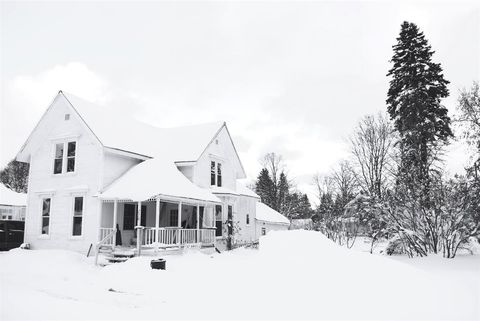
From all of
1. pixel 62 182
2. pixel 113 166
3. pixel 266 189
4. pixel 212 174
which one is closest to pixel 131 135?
pixel 113 166

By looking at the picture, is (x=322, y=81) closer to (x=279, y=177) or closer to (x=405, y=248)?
(x=405, y=248)

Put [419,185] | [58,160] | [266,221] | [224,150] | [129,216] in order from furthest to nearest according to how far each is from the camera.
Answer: [266,221], [224,150], [58,160], [129,216], [419,185]

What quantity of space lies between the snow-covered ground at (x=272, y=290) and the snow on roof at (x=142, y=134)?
361 inches

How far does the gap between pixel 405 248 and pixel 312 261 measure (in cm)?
1006

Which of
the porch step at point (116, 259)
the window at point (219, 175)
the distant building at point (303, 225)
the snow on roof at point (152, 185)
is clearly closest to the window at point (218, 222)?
the window at point (219, 175)

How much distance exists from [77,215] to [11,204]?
12361 millimetres

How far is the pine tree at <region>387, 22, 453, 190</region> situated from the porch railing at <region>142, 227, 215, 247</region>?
1142cm

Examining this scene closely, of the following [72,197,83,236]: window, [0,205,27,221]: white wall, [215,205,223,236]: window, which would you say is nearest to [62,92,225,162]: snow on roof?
[72,197,83,236]: window

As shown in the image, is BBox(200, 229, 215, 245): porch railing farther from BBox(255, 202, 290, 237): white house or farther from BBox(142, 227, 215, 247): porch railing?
BBox(255, 202, 290, 237): white house

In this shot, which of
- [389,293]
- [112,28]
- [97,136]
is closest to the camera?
[389,293]

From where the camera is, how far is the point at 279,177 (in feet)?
206

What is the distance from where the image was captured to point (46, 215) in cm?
2206

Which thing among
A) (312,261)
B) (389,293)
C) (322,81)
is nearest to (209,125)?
(322,81)

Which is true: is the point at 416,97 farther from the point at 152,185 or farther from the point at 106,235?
the point at 106,235
